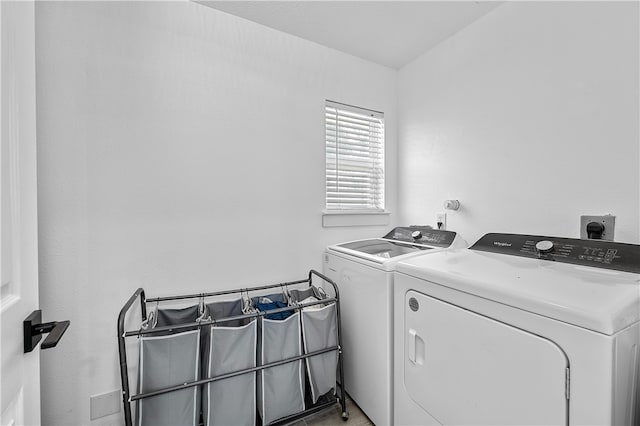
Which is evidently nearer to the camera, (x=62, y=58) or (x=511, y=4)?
(x=62, y=58)

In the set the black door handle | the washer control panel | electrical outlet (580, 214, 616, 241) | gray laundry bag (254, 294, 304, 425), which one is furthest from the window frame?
the black door handle

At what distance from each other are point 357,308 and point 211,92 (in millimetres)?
1569

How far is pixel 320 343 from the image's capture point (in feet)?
4.81

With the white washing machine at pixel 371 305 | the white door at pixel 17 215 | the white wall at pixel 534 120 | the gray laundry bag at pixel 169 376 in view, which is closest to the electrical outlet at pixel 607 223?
the white wall at pixel 534 120

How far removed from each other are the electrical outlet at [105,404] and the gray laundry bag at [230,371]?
0.52m

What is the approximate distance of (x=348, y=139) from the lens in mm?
2045

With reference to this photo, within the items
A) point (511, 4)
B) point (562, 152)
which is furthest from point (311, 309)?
point (511, 4)

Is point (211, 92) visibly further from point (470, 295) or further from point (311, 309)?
point (470, 295)

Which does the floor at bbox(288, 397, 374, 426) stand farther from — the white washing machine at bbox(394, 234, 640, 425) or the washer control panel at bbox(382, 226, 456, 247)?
the washer control panel at bbox(382, 226, 456, 247)

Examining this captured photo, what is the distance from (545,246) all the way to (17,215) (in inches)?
73.1

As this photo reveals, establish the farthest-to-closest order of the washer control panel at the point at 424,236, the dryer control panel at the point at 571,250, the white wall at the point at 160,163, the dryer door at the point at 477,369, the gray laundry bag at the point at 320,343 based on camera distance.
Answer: the washer control panel at the point at 424,236 → the gray laundry bag at the point at 320,343 → the white wall at the point at 160,163 → the dryer control panel at the point at 571,250 → the dryer door at the point at 477,369

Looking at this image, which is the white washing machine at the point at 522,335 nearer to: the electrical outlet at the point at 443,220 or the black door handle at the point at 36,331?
the electrical outlet at the point at 443,220

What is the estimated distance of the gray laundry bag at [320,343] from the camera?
143 centimetres

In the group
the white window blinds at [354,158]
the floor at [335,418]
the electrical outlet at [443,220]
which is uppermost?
the white window blinds at [354,158]
